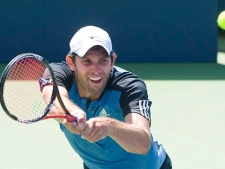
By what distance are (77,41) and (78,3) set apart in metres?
7.16

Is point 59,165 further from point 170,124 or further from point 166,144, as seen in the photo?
point 170,124

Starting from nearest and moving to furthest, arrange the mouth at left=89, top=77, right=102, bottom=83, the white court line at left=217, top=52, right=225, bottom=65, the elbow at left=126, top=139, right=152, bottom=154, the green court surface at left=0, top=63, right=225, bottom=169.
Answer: the elbow at left=126, top=139, right=152, bottom=154 → the mouth at left=89, top=77, right=102, bottom=83 → the green court surface at left=0, top=63, right=225, bottom=169 → the white court line at left=217, top=52, right=225, bottom=65

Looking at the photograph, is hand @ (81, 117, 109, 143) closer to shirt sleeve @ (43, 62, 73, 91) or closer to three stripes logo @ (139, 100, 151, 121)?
three stripes logo @ (139, 100, 151, 121)

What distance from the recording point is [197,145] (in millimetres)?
5195

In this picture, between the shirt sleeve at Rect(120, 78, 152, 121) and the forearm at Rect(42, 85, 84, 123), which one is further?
the shirt sleeve at Rect(120, 78, 152, 121)

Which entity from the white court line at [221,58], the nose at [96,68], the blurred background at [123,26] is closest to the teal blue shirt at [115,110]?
the nose at [96,68]

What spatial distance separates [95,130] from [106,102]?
Result: 2.11ft

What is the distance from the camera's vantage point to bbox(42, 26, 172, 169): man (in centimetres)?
275

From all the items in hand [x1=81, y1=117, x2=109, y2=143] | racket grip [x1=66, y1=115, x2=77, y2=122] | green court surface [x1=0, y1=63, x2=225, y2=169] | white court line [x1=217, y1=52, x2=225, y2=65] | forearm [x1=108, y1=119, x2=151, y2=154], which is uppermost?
racket grip [x1=66, y1=115, x2=77, y2=122]

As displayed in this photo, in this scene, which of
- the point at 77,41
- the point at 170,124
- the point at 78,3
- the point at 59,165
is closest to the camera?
the point at 77,41

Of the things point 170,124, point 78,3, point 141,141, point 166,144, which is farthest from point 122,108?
point 78,3

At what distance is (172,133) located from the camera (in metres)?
5.57

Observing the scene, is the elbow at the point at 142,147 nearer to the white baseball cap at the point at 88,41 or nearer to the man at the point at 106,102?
the man at the point at 106,102

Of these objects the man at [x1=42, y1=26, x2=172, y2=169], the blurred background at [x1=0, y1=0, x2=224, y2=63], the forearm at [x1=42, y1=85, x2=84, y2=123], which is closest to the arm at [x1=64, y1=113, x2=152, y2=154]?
the man at [x1=42, y1=26, x2=172, y2=169]
